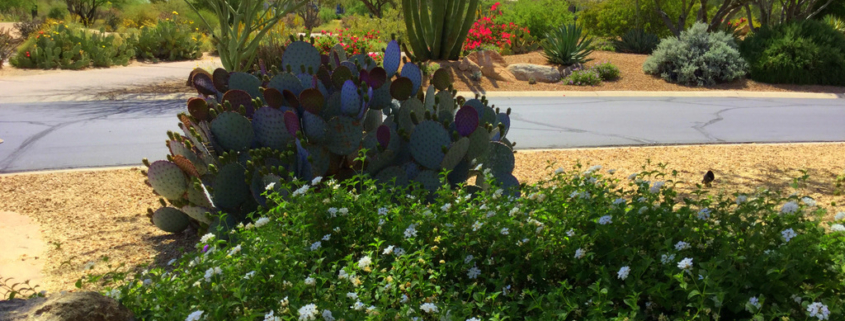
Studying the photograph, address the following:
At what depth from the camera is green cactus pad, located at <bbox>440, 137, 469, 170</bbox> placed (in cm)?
445

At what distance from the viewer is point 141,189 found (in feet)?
21.1

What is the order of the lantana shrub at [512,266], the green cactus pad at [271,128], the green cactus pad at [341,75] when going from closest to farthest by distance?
the lantana shrub at [512,266] → the green cactus pad at [271,128] → the green cactus pad at [341,75]

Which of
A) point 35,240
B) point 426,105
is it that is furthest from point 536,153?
point 35,240

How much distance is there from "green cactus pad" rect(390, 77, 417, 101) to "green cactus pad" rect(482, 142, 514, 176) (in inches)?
32.1

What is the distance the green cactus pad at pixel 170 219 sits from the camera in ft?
16.0

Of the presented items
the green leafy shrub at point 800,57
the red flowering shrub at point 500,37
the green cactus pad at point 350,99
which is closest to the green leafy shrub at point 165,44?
the red flowering shrub at point 500,37

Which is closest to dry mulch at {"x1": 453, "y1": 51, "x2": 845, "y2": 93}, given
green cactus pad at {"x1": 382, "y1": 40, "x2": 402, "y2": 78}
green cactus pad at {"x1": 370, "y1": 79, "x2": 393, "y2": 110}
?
green cactus pad at {"x1": 382, "y1": 40, "x2": 402, "y2": 78}

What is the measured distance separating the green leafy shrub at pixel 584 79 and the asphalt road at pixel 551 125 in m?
1.88

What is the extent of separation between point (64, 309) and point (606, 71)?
49.6ft

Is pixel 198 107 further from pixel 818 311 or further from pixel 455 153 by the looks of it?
pixel 818 311

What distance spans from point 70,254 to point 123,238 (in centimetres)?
42

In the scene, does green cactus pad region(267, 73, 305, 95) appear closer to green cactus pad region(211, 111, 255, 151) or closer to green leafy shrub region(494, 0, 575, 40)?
green cactus pad region(211, 111, 255, 151)

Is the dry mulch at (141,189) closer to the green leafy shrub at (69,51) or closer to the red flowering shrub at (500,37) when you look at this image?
the red flowering shrub at (500,37)

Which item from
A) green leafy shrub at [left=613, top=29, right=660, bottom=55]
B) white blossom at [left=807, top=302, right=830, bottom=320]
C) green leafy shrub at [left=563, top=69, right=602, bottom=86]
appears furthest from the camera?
green leafy shrub at [left=613, top=29, right=660, bottom=55]
